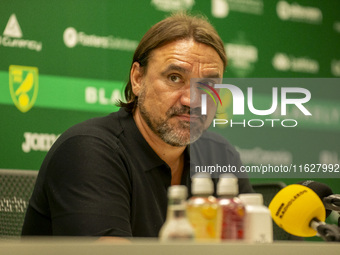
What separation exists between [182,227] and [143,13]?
7.61ft

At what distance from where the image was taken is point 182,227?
90 cm

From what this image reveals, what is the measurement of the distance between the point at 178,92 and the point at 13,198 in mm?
681

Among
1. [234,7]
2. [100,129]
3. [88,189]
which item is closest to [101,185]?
[88,189]

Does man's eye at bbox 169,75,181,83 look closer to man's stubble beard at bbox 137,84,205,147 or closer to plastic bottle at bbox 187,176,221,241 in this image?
man's stubble beard at bbox 137,84,205,147

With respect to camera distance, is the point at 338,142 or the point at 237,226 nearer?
the point at 237,226

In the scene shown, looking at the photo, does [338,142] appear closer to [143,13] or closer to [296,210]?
[143,13]

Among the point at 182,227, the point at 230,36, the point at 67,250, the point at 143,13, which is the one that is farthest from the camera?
the point at 230,36

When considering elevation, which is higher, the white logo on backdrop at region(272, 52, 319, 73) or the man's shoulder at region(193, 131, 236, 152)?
the white logo on backdrop at region(272, 52, 319, 73)

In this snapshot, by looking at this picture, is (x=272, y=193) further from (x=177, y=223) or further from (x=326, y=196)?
(x=177, y=223)

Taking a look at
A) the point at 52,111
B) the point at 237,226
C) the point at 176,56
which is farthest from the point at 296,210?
the point at 52,111

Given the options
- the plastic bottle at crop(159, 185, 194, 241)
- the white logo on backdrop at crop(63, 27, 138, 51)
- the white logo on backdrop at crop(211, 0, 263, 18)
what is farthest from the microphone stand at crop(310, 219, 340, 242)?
the white logo on backdrop at crop(211, 0, 263, 18)

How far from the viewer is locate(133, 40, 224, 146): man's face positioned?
199cm

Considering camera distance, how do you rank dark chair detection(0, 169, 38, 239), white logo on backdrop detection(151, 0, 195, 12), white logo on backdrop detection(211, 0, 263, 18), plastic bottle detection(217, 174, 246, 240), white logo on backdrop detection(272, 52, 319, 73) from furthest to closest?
white logo on backdrop detection(272, 52, 319, 73) < white logo on backdrop detection(211, 0, 263, 18) < white logo on backdrop detection(151, 0, 195, 12) < dark chair detection(0, 169, 38, 239) < plastic bottle detection(217, 174, 246, 240)

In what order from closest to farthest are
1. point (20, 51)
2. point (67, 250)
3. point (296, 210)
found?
1. point (67, 250)
2. point (296, 210)
3. point (20, 51)
